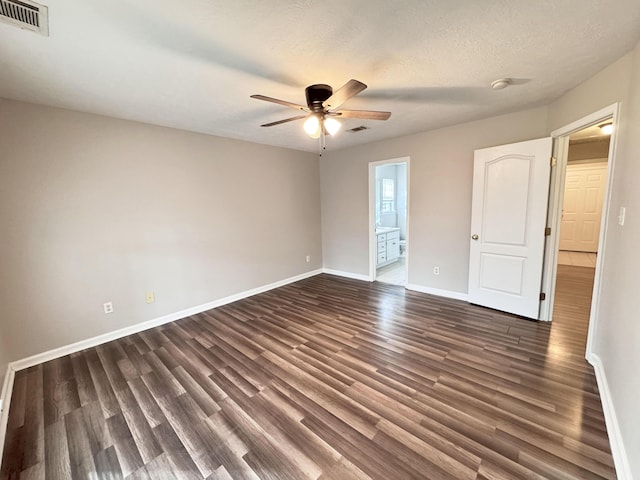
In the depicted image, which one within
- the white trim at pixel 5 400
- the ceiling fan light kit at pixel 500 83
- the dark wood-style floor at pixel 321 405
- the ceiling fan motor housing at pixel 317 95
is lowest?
the dark wood-style floor at pixel 321 405

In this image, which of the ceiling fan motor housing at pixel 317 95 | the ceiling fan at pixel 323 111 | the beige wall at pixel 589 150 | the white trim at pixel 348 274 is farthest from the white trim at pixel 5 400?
the beige wall at pixel 589 150

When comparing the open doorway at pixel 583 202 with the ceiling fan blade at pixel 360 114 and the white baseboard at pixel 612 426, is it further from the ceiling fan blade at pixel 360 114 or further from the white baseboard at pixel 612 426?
the ceiling fan blade at pixel 360 114

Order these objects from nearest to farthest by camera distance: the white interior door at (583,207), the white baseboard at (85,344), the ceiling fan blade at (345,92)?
the ceiling fan blade at (345,92) < the white baseboard at (85,344) < the white interior door at (583,207)

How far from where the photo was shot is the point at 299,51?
5.56 feet

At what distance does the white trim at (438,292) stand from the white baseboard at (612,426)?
1.56m

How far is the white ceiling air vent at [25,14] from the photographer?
4.14 feet

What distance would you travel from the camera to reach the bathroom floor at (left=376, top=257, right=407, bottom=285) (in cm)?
467

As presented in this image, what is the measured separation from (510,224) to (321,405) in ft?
9.45

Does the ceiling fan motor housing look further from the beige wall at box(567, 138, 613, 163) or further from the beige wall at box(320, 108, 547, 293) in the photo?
the beige wall at box(567, 138, 613, 163)

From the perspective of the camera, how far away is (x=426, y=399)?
1.88m

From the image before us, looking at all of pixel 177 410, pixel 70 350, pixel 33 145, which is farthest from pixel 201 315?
pixel 33 145

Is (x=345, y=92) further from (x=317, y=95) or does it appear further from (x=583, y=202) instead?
(x=583, y=202)

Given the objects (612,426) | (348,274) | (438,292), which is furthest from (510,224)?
(348,274)

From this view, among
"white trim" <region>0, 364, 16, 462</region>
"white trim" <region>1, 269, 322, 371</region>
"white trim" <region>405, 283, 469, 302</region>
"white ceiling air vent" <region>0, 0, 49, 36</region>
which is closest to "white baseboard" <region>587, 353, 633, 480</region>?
"white trim" <region>405, 283, 469, 302</region>
